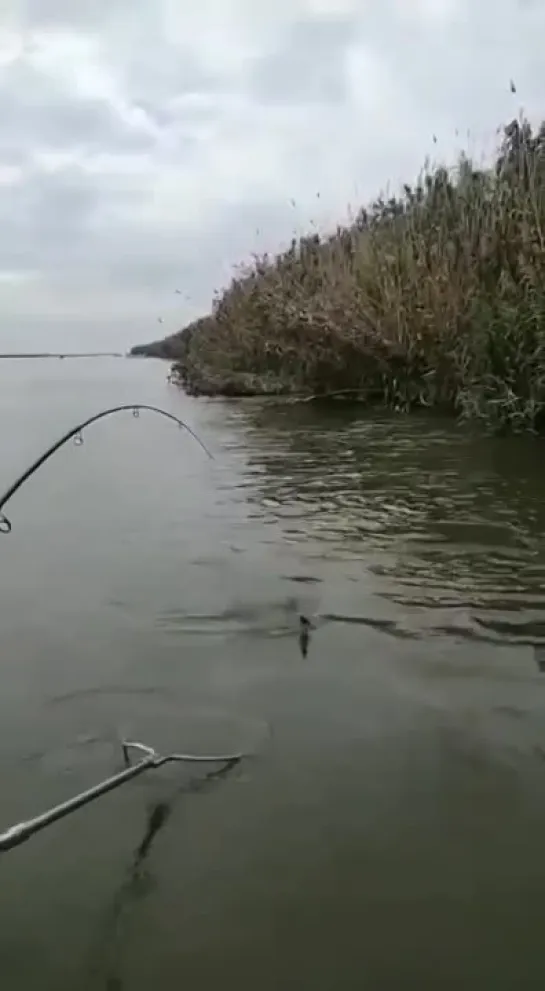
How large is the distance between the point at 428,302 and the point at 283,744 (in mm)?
8188

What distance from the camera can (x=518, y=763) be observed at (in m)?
2.54

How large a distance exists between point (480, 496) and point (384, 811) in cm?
389

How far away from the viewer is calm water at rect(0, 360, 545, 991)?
1884mm

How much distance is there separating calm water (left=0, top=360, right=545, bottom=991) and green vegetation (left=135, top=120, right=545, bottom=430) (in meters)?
3.05

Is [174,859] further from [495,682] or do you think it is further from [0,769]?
[495,682]

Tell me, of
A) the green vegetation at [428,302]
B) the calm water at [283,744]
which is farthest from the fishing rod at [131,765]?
the green vegetation at [428,302]

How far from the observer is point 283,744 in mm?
2689

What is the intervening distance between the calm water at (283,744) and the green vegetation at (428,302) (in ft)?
10.0

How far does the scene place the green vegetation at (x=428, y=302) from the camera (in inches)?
335

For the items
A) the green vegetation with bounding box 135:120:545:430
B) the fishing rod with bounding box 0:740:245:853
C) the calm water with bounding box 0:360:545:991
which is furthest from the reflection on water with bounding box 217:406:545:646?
the fishing rod with bounding box 0:740:245:853

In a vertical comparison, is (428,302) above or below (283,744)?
above

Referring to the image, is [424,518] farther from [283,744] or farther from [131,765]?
[131,765]

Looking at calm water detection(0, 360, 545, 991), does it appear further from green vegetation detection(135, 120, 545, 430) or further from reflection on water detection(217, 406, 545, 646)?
green vegetation detection(135, 120, 545, 430)

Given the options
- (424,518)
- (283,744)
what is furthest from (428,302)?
(283,744)
